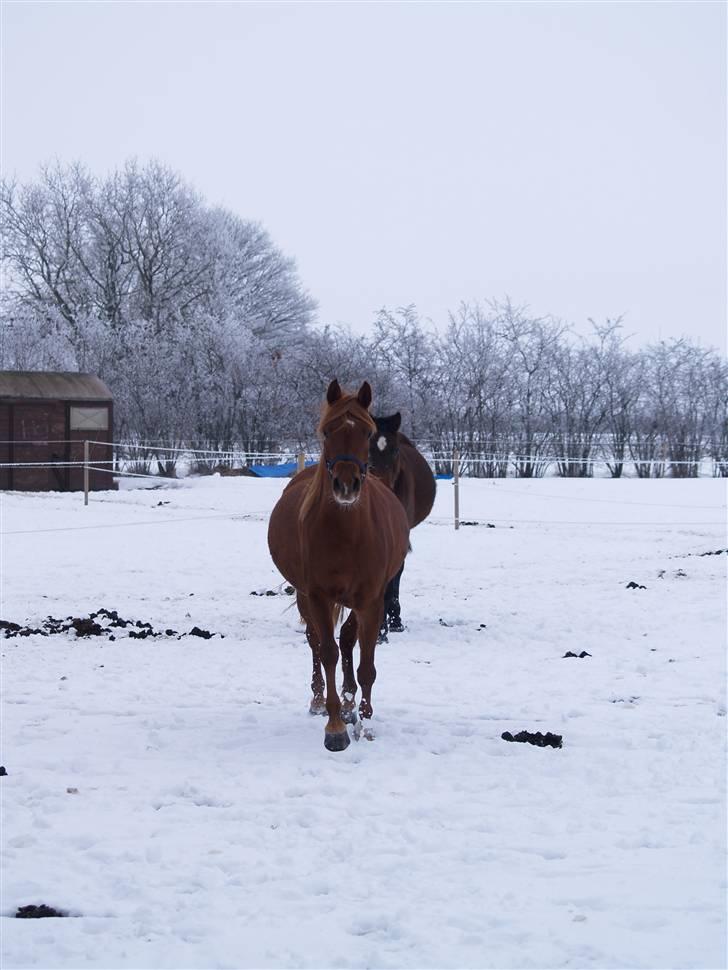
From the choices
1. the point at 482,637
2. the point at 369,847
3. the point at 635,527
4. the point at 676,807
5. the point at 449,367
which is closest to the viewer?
the point at 369,847

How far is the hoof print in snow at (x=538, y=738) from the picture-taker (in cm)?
474

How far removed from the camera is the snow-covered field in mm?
2885

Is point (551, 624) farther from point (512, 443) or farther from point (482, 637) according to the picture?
point (512, 443)

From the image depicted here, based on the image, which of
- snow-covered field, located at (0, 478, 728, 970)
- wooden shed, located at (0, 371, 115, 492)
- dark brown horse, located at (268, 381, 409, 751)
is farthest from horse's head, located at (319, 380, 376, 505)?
wooden shed, located at (0, 371, 115, 492)

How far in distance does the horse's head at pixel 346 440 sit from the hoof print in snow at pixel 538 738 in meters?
1.44

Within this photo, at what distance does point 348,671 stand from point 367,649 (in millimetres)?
259

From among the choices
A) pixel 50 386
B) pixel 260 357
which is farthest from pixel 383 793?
pixel 260 357

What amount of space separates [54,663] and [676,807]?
174 inches

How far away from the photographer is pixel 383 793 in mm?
4094

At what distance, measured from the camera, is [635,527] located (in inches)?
649

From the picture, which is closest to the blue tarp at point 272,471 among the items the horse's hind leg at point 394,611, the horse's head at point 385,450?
the horse's hind leg at point 394,611

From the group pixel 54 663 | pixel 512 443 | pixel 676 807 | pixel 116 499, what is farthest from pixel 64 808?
pixel 512 443

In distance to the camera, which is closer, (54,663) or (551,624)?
(54,663)

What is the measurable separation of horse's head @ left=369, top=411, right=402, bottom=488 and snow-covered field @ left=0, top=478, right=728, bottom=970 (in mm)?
1313
